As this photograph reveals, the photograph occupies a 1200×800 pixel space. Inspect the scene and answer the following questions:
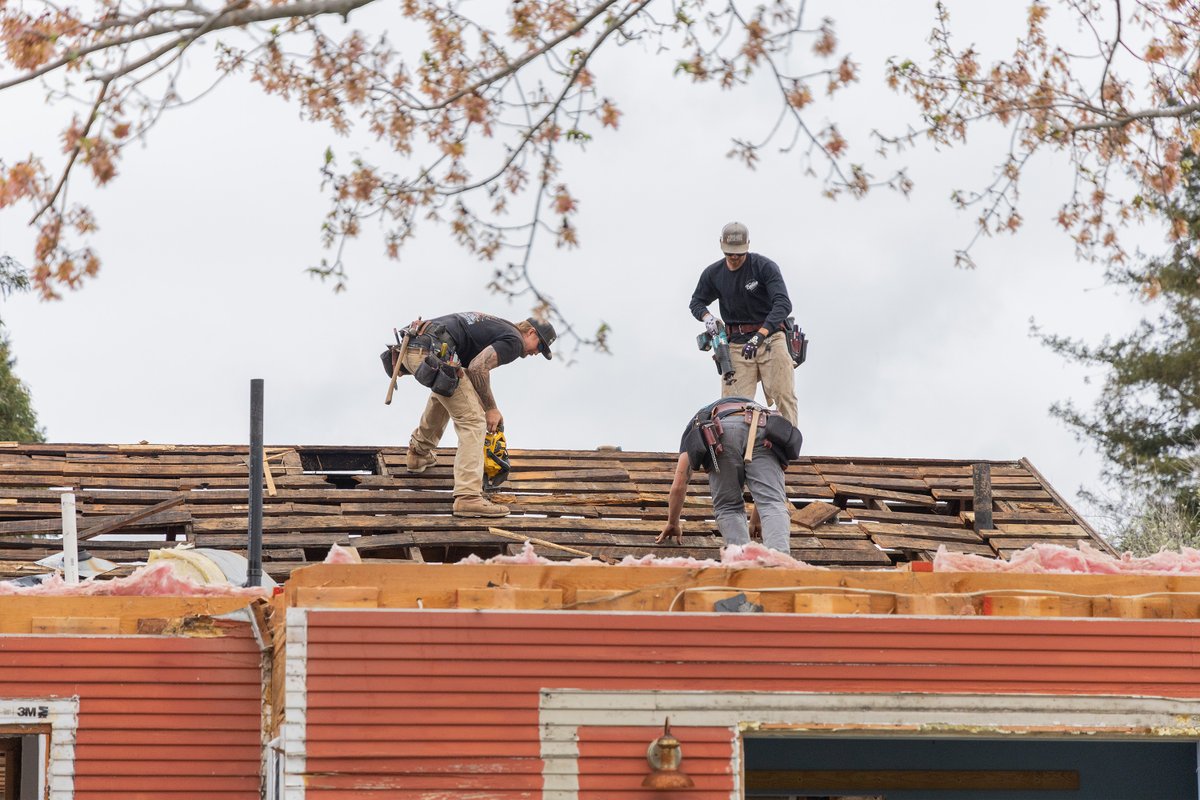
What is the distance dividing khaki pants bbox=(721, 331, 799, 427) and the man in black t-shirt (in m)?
1.48

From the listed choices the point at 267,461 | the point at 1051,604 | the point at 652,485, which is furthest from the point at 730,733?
the point at 267,461

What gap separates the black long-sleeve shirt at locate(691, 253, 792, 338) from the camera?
1234cm

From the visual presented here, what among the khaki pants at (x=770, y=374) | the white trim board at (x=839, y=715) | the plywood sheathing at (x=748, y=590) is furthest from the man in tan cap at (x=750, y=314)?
the white trim board at (x=839, y=715)

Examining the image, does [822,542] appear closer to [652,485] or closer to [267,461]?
[652,485]

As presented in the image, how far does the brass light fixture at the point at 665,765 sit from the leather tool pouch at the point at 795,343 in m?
Result: 5.41

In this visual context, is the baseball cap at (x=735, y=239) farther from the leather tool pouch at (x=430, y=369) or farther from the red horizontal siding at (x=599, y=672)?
the red horizontal siding at (x=599, y=672)

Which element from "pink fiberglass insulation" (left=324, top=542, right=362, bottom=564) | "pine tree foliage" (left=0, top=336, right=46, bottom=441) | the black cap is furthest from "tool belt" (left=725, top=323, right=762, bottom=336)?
"pine tree foliage" (left=0, top=336, right=46, bottom=441)

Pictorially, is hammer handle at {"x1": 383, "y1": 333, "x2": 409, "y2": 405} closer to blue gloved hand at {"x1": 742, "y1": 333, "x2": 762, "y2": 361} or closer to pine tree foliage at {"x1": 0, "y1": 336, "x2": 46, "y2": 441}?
blue gloved hand at {"x1": 742, "y1": 333, "x2": 762, "y2": 361}

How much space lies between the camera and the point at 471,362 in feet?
42.0

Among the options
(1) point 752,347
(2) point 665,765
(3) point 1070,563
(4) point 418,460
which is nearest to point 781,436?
(1) point 752,347

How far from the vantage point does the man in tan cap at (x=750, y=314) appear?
40.4ft

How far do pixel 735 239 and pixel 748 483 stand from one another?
2.03 meters

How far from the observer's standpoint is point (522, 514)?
13.0 m

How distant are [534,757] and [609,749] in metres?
0.35
